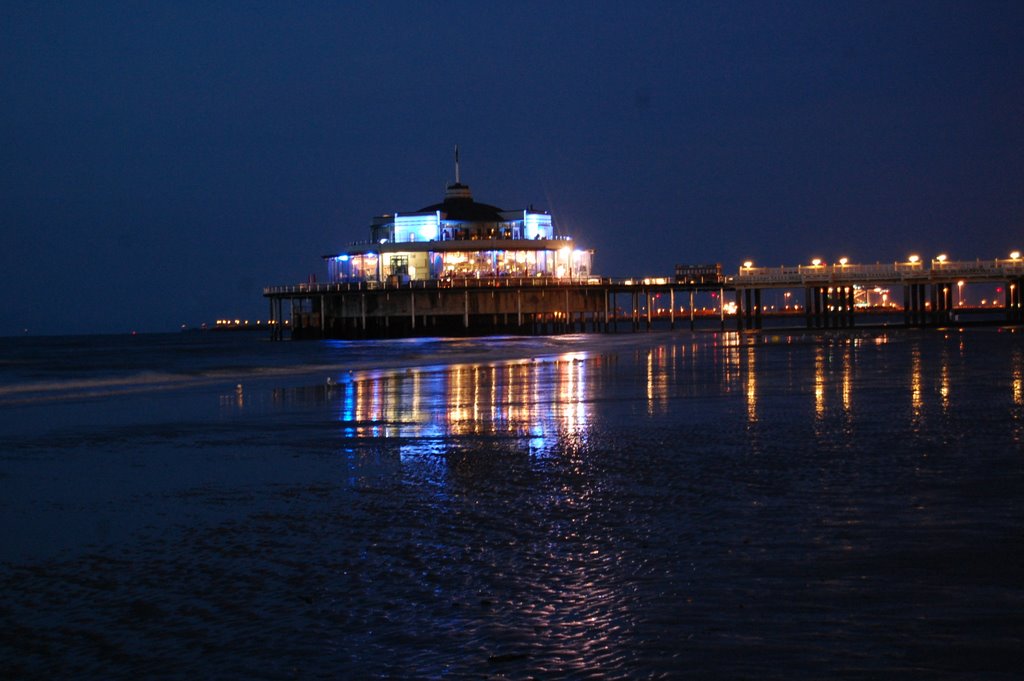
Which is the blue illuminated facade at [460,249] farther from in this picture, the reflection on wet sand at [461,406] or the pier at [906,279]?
the reflection on wet sand at [461,406]

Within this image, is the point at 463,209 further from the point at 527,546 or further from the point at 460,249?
the point at 527,546

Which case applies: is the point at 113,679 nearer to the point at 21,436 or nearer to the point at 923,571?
the point at 923,571

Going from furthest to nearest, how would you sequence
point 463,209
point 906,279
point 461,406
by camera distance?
point 463,209 < point 906,279 < point 461,406

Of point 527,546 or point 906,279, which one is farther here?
point 906,279

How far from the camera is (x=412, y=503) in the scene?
31.0ft

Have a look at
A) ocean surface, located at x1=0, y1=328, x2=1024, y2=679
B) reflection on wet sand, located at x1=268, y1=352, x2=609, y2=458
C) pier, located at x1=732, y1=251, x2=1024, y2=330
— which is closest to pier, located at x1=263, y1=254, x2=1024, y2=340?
pier, located at x1=732, y1=251, x2=1024, y2=330

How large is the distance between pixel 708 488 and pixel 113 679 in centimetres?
584

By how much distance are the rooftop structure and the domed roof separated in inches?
3.1

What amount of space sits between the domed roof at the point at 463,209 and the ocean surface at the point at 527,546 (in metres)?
68.9

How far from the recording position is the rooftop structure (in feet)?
268

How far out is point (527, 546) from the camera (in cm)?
759

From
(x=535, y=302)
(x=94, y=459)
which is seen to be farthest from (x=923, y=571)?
(x=535, y=302)

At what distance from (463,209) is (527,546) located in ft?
263

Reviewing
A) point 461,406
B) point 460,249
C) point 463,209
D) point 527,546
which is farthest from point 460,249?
point 527,546
